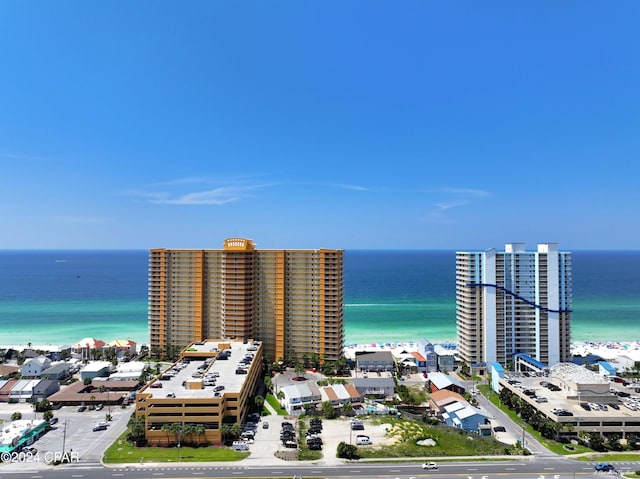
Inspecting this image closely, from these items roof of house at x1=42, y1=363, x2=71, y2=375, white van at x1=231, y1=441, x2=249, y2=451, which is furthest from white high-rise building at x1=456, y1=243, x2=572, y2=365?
roof of house at x1=42, y1=363, x2=71, y2=375

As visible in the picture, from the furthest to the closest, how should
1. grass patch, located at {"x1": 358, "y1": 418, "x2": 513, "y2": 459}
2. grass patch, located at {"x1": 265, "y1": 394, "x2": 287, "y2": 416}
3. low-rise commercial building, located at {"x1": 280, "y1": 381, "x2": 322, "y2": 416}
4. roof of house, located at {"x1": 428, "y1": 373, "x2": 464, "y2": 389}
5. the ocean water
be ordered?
the ocean water, roof of house, located at {"x1": 428, "y1": 373, "x2": 464, "y2": 389}, grass patch, located at {"x1": 265, "y1": 394, "x2": 287, "y2": 416}, low-rise commercial building, located at {"x1": 280, "y1": 381, "x2": 322, "y2": 416}, grass patch, located at {"x1": 358, "y1": 418, "x2": 513, "y2": 459}

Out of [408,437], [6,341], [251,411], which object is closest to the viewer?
[408,437]

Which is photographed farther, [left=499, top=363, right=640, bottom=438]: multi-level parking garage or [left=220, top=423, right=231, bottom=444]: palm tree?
[left=499, top=363, right=640, bottom=438]: multi-level parking garage

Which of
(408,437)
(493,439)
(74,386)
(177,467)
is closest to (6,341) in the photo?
(74,386)

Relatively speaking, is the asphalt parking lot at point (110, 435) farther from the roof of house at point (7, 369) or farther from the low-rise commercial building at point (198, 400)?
the roof of house at point (7, 369)

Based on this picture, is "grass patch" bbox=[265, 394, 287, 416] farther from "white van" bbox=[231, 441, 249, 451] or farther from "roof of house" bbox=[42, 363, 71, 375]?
"roof of house" bbox=[42, 363, 71, 375]

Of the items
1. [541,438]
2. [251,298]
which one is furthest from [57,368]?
[541,438]

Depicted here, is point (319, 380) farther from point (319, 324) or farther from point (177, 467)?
point (177, 467)
